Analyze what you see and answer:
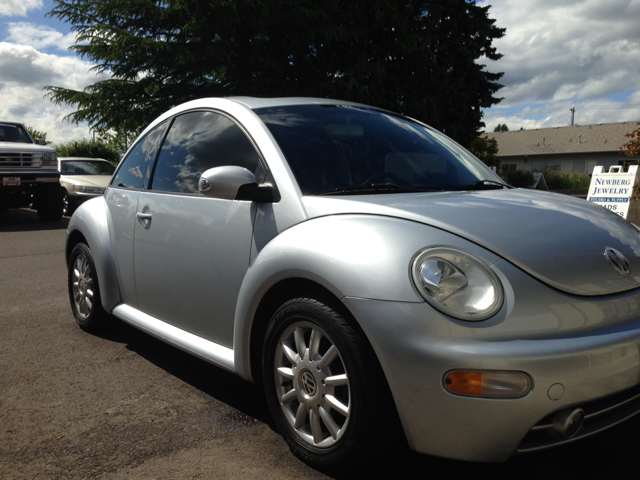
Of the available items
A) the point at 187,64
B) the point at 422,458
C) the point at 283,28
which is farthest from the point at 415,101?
the point at 422,458

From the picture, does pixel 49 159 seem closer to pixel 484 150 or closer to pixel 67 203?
pixel 67 203

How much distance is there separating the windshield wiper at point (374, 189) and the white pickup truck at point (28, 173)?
12.3 metres

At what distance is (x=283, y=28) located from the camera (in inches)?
733

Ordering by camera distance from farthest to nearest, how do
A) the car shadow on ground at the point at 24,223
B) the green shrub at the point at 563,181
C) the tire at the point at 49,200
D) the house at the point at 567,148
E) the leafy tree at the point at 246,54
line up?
the house at the point at 567,148, the green shrub at the point at 563,181, the leafy tree at the point at 246,54, the tire at the point at 49,200, the car shadow on ground at the point at 24,223

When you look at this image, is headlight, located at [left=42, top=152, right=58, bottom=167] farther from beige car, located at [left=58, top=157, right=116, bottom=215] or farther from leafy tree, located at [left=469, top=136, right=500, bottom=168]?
leafy tree, located at [left=469, top=136, right=500, bottom=168]

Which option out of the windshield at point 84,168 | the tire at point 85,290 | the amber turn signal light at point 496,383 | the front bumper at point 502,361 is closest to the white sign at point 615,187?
the tire at point 85,290

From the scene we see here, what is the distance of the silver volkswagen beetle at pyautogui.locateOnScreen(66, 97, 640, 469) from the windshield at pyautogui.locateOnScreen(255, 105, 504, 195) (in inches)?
0.5

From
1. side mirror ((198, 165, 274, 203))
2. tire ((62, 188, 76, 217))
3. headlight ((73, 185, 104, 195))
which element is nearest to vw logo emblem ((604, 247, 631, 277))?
side mirror ((198, 165, 274, 203))

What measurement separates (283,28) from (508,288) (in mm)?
18033

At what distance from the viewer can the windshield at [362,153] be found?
2785 millimetres

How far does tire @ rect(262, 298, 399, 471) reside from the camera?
209 cm

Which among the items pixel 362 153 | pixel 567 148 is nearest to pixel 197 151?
pixel 362 153

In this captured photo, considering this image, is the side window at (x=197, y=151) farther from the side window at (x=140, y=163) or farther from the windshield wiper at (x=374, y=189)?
the windshield wiper at (x=374, y=189)

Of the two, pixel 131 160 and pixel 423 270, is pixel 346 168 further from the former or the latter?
pixel 131 160
